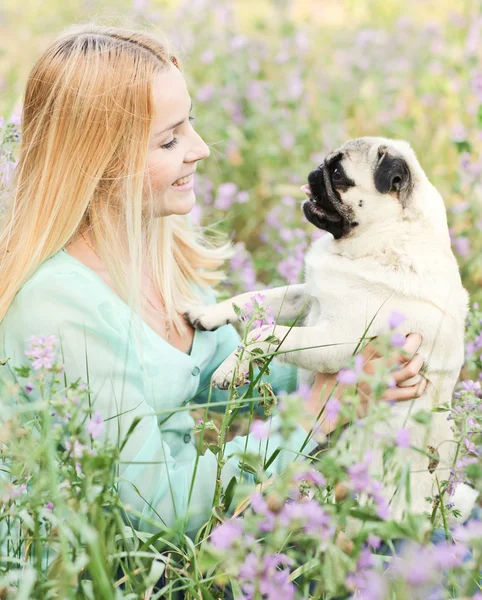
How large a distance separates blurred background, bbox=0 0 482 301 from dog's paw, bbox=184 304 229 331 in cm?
96

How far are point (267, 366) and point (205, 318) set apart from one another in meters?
0.69

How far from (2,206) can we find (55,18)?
15.5 feet

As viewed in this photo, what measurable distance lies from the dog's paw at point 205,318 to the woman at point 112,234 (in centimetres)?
9

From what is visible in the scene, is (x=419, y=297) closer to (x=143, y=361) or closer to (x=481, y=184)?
(x=143, y=361)

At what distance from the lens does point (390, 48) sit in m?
5.56

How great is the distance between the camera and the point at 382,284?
2.21m

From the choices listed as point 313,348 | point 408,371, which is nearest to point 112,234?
point 313,348

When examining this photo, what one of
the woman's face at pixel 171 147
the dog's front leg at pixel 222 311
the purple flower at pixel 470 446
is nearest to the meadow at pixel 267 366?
the purple flower at pixel 470 446

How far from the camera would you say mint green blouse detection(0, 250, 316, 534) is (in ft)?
6.11

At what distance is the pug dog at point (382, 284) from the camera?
2.15 meters

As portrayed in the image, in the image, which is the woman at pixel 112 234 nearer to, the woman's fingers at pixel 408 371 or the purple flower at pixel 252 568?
the woman's fingers at pixel 408 371

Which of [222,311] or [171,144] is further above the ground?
[171,144]

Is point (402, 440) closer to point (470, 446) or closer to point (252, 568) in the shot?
point (252, 568)

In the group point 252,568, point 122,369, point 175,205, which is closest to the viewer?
point 252,568
